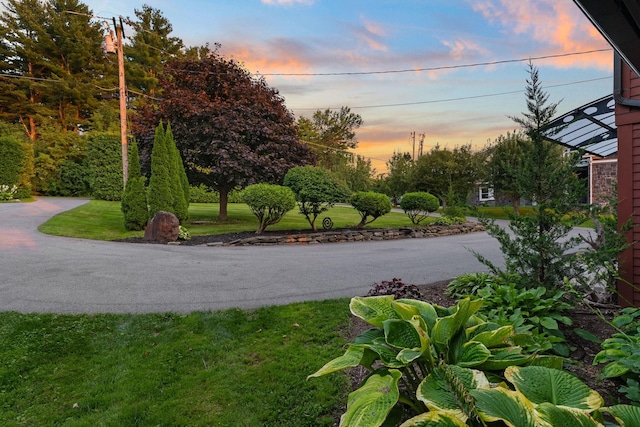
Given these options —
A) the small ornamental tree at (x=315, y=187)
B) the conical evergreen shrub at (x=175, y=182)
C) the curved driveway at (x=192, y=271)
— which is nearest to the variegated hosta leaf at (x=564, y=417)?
the curved driveway at (x=192, y=271)

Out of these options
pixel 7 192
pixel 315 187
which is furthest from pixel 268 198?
pixel 7 192

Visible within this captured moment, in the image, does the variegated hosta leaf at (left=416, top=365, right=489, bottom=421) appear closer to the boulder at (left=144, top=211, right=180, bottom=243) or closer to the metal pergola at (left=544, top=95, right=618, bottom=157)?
the metal pergola at (left=544, top=95, right=618, bottom=157)

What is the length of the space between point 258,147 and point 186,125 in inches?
98.0

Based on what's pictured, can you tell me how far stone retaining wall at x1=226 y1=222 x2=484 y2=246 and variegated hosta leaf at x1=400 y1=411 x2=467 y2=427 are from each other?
782 cm

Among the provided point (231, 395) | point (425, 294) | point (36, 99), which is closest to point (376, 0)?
point (425, 294)

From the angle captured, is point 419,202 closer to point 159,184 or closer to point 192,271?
point 159,184

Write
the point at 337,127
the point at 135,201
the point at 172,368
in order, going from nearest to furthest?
the point at 172,368 < the point at 135,201 < the point at 337,127

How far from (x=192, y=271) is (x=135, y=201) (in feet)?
17.5

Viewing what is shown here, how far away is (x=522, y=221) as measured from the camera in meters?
3.13

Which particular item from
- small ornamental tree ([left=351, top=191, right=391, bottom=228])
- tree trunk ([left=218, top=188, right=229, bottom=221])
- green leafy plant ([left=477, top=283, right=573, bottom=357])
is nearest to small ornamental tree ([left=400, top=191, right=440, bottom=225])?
small ornamental tree ([left=351, top=191, right=391, bottom=228])

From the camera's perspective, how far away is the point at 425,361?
1.62 m

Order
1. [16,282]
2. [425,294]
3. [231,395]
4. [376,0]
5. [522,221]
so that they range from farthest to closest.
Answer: [376,0] → [16,282] → [425,294] → [522,221] → [231,395]

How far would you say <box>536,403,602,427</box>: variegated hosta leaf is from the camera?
3.21 feet

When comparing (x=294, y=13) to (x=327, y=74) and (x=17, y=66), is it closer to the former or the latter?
(x=327, y=74)
